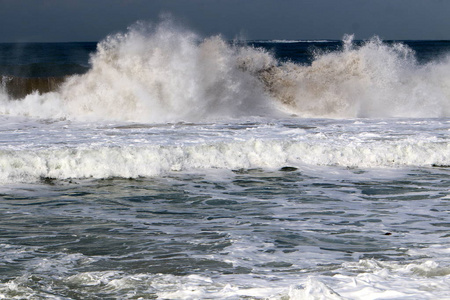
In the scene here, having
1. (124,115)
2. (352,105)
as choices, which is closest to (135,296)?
(124,115)

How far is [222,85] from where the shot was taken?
65.5 feet

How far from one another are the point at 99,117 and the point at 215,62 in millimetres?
4387

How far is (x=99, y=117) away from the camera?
1755 centimetres

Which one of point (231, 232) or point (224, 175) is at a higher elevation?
point (224, 175)

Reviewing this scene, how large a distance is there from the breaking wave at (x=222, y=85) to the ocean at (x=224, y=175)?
63 millimetres

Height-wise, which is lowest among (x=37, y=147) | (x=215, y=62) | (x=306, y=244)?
(x=306, y=244)

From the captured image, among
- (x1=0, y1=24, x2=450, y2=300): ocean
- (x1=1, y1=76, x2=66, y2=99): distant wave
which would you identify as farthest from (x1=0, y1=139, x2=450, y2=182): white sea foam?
(x1=1, y1=76, x2=66, y2=99): distant wave

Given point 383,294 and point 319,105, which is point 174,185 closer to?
point 383,294

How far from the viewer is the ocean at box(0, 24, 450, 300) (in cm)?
506

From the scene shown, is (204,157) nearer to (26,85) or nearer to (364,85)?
(364,85)

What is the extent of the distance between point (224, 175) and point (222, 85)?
9.89 meters

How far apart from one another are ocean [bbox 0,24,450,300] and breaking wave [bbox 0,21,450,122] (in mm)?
63

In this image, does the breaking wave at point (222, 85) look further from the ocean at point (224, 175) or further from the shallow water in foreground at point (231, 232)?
the shallow water in foreground at point (231, 232)

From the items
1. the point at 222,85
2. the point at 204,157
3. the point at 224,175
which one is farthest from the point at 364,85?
A: the point at 224,175
